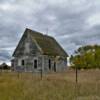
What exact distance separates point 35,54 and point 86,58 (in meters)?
31.6

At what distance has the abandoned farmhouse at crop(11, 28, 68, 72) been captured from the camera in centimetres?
4028

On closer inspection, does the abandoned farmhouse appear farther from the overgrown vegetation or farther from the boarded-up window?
the overgrown vegetation

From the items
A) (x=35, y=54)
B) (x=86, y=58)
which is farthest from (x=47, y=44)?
(x=86, y=58)

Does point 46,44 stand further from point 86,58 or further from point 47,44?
point 86,58

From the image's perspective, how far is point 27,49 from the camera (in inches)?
1635

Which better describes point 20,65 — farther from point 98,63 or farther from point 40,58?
point 98,63

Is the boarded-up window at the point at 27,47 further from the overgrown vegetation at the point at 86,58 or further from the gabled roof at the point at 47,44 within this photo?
the overgrown vegetation at the point at 86,58

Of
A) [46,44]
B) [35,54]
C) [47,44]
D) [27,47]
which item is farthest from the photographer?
[47,44]

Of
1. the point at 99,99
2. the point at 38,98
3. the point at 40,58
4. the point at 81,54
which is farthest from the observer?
the point at 81,54

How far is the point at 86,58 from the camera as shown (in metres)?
70.1

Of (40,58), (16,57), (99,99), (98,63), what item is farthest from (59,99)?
(98,63)

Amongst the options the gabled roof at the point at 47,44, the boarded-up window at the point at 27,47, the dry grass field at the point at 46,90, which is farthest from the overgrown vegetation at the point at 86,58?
the dry grass field at the point at 46,90

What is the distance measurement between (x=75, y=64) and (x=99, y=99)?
60.4m

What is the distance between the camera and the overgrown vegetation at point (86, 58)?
68562mm
